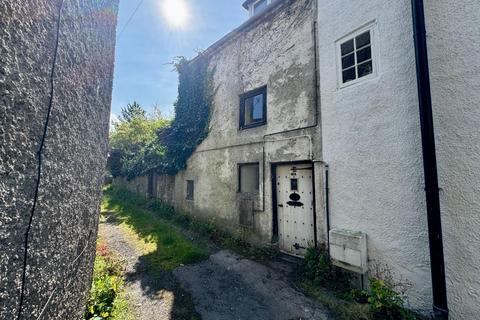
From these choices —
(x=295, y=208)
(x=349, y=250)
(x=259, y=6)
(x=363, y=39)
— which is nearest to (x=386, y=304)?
(x=349, y=250)

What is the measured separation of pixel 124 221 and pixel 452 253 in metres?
10.8

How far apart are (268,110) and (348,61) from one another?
2343mm

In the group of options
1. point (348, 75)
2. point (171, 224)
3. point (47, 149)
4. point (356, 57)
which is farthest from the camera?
point (171, 224)

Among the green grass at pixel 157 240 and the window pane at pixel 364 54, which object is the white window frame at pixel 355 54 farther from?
the green grass at pixel 157 240

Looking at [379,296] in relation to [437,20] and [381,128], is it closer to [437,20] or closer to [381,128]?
[381,128]

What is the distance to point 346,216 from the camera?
179 inches

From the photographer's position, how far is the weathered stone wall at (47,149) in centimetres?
92

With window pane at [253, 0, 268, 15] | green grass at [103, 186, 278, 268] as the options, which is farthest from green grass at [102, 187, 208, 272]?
window pane at [253, 0, 268, 15]

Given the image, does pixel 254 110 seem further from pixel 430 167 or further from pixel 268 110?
pixel 430 167

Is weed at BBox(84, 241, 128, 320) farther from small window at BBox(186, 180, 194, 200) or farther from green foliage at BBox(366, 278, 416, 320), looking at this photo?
small window at BBox(186, 180, 194, 200)

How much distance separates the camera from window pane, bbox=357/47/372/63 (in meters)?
4.47

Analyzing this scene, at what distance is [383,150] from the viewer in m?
4.05

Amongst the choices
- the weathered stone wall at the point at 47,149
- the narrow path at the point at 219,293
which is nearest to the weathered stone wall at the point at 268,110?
the narrow path at the point at 219,293

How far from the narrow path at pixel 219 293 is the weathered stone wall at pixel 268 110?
1.44 metres
